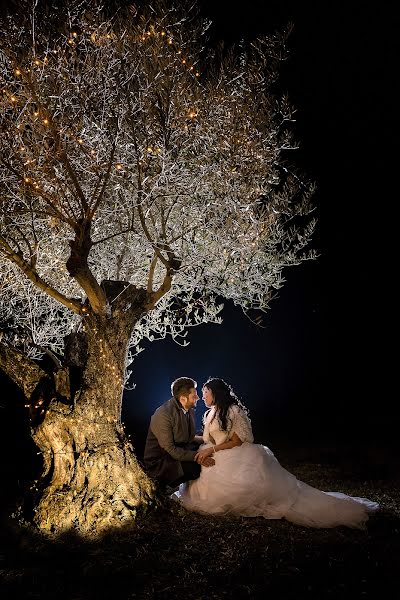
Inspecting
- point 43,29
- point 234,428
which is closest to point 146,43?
point 43,29

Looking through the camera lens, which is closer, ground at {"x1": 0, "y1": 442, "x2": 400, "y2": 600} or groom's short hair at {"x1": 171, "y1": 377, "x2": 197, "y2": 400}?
ground at {"x1": 0, "y1": 442, "x2": 400, "y2": 600}

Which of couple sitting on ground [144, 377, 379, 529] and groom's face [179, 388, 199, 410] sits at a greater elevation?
groom's face [179, 388, 199, 410]

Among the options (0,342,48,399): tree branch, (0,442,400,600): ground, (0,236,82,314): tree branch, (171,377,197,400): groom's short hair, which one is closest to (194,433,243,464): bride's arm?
(0,442,400,600): ground

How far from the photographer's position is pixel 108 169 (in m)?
7.43

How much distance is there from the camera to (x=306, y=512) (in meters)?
6.75

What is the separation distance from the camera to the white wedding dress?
265 inches

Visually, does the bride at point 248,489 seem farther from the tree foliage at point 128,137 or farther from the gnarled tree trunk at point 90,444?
the tree foliage at point 128,137

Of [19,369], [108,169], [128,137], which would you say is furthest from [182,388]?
[128,137]

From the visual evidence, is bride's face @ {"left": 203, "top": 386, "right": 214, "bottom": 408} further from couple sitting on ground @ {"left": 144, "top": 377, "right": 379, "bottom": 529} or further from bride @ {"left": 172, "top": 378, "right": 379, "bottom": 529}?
bride @ {"left": 172, "top": 378, "right": 379, "bottom": 529}

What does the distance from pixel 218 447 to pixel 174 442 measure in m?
0.73

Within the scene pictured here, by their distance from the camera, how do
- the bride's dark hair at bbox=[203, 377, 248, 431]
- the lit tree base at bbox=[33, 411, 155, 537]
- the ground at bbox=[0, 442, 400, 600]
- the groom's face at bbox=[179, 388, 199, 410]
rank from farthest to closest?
the groom's face at bbox=[179, 388, 199, 410]
the bride's dark hair at bbox=[203, 377, 248, 431]
the lit tree base at bbox=[33, 411, 155, 537]
the ground at bbox=[0, 442, 400, 600]

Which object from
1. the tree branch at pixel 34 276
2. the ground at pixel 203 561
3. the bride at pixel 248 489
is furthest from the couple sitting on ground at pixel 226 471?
the tree branch at pixel 34 276

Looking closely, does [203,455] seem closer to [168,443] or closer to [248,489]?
[168,443]

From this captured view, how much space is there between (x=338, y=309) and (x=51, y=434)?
29708mm
